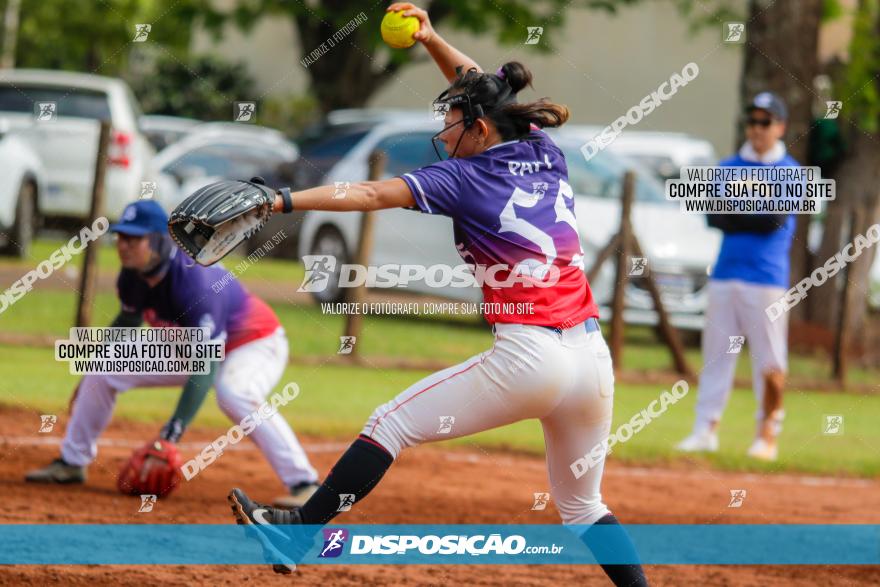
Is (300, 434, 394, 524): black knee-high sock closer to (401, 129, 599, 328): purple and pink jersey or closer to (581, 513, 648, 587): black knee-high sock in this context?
(401, 129, 599, 328): purple and pink jersey

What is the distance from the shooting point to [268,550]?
16.7ft

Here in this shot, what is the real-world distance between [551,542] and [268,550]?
2256 mm

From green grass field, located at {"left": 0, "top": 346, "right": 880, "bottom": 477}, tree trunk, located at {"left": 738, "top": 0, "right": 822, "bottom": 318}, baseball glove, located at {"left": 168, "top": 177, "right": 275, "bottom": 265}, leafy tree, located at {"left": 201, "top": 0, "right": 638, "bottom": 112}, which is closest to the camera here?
baseball glove, located at {"left": 168, "top": 177, "right": 275, "bottom": 265}

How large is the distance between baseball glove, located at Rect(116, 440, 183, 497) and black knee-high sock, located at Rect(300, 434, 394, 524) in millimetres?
2614

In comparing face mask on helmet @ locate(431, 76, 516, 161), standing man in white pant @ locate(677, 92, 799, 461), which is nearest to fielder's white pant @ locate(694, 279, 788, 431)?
standing man in white pant @ locate(677, 92, 799, 461)

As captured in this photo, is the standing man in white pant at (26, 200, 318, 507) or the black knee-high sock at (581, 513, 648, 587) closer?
the black knee-high sock at (581, 513, 648, 587)

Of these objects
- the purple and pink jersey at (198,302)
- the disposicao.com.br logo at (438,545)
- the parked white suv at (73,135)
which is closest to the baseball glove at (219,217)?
the disposicao.com.br logo at (438,545)

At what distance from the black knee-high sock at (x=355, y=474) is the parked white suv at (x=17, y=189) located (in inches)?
457

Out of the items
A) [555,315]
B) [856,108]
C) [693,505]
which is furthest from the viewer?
[856,108]

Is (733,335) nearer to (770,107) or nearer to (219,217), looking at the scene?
(770,107)

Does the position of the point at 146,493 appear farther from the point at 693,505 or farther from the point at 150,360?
the point at 693,505

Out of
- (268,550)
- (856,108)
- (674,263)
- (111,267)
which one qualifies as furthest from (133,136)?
(268,550)

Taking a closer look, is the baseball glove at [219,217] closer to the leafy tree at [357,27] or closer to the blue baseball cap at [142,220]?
the blue baseball cap at [142,220]

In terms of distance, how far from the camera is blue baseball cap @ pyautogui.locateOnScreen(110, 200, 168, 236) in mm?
7059
